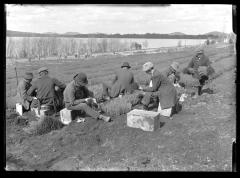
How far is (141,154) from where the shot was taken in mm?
4629

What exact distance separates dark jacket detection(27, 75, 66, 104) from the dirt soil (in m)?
0.77

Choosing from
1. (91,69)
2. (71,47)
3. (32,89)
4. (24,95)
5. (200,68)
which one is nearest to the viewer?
(32,89)

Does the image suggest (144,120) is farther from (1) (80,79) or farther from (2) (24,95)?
(2) (24,95)

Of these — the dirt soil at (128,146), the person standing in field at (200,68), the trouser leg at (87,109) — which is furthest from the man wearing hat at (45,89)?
the person standing in field at (200,68)

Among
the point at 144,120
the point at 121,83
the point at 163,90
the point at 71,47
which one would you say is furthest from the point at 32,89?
the point at 71,47

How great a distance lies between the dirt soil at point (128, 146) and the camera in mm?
4340

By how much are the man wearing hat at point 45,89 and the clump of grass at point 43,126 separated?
3.02 ft

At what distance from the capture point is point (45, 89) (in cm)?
659

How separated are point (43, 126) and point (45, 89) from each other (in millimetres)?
1162

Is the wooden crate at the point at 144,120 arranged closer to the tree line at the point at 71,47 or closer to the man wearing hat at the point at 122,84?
the man wearing hat at the point at 122,84

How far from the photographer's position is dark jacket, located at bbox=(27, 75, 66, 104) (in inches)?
258

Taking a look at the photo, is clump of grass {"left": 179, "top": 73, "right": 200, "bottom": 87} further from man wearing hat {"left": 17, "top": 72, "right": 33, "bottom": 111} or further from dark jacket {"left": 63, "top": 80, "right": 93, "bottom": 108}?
man wearing hat {"left": 17, "top": 72, "right": 33, "bottom": 111}

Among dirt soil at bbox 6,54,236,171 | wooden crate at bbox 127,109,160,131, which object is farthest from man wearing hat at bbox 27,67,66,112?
wooden crate at bbox 127,109,160,131
